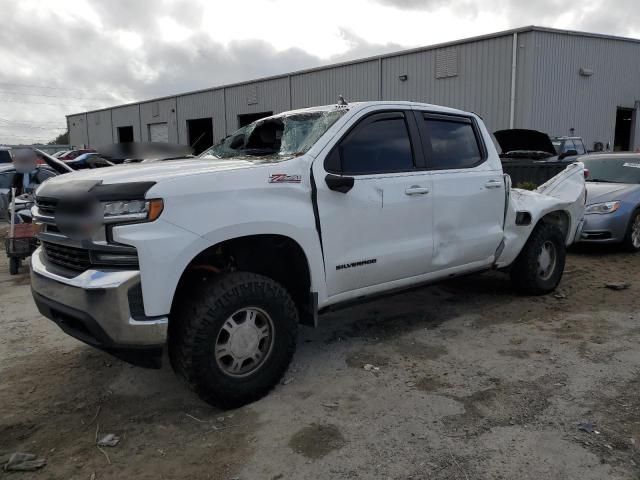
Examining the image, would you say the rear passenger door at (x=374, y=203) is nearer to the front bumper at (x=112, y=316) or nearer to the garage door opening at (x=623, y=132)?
the front bumper at (x=112, y=316)

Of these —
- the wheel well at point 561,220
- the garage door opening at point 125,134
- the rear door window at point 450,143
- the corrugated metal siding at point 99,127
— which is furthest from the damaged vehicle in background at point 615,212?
the corrugated metal siding at point 99,127

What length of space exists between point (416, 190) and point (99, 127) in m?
49.4

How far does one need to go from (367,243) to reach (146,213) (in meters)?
1.65

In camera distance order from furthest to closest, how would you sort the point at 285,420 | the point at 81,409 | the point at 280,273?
the point at 280,273 → the point at 81,409 → the point at 285,420

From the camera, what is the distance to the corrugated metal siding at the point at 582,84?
759 inches

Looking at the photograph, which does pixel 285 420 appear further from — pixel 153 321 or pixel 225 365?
pixel 153 321

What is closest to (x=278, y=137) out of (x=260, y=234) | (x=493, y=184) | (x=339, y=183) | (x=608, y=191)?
(x=339, y=183)

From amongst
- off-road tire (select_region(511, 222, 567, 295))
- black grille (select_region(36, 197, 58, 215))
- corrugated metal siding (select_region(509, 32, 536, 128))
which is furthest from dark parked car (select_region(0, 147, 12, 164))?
corrugated metal siding (select_region(509, 32, 536, 128))

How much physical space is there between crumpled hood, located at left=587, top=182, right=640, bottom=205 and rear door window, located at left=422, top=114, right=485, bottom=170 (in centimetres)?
435

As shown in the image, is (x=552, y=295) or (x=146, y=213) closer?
(x=146, y=213)

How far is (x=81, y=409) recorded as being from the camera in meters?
3.50

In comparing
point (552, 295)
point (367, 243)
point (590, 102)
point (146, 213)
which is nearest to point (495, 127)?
point (590, 102)

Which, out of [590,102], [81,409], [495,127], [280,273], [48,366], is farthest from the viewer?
[590,102]

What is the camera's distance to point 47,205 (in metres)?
3.39
